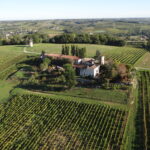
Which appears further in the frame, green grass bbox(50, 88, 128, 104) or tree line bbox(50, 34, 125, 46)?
tree line bbox(50, 34, 125, 46)

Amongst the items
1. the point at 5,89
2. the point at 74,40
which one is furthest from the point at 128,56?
the point at 5,89

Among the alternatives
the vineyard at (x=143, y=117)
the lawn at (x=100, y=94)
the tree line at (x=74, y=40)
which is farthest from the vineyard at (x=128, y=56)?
the lawn at (x=100, y=94)

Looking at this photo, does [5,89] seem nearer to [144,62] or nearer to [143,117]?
[143,117]

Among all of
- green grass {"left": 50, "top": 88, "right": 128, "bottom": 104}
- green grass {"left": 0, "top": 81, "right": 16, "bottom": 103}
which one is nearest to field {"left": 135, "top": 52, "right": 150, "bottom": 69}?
green grass {"left": 50, "top": 88, "right": 128, "bottom": 104}

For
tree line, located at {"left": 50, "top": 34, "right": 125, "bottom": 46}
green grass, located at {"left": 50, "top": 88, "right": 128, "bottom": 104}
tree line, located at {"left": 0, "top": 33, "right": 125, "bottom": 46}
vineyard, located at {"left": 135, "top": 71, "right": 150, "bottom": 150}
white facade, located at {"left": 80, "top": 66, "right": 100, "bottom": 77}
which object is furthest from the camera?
tree line, located at {"left": 0, "top": 33, "right": 125, "bottom": 46}

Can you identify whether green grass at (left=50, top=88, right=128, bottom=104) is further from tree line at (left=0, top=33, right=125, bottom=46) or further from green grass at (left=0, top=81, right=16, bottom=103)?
tree line at (left=0, top=33, right=125, bottom=46)
